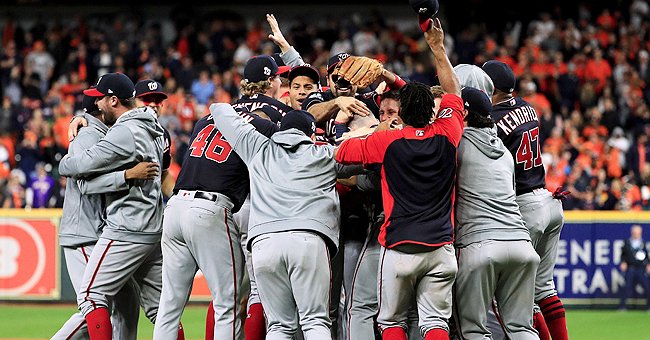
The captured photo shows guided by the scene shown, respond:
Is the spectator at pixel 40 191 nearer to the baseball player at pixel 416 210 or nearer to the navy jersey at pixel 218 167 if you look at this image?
the navy jersey at pixel 218 167

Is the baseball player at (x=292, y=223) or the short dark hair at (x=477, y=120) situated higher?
the short dark hair at (x=477, y=120)

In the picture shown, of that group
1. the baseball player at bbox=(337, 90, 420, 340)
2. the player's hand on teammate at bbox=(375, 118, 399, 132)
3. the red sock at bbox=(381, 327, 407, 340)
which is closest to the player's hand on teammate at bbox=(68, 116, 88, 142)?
the baseball player at bbox=(337, 90, 420, 340)

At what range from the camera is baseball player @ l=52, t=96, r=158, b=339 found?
25.6 feet

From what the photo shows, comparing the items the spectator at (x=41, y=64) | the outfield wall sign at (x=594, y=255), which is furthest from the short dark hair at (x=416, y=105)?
the spectator at (x=41, y=64)

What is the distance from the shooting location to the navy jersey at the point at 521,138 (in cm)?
780

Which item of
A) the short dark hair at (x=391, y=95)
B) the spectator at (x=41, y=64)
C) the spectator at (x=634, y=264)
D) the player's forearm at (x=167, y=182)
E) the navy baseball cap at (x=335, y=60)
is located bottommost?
the spectator at (x=634, y=264)

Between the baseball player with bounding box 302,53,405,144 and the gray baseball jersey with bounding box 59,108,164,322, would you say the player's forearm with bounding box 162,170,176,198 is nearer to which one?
the gray baseball jersey with bounding box 59,108,164,322

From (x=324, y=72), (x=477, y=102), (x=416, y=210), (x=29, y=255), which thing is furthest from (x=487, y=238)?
(x=324, y=72)

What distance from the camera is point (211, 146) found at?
7.49 m

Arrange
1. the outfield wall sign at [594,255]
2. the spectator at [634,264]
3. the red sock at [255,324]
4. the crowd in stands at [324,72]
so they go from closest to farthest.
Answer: the red sock at [255,324] < the spectator at [634,264] < the outfield wall sign at [594,255] < the crowd in stands at [324,72]

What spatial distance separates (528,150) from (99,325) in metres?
3.48

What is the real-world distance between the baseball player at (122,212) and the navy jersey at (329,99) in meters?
1.22

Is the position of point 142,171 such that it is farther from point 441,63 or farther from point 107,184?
point 441,63

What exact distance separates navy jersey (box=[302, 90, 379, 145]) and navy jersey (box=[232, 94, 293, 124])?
20 cm
